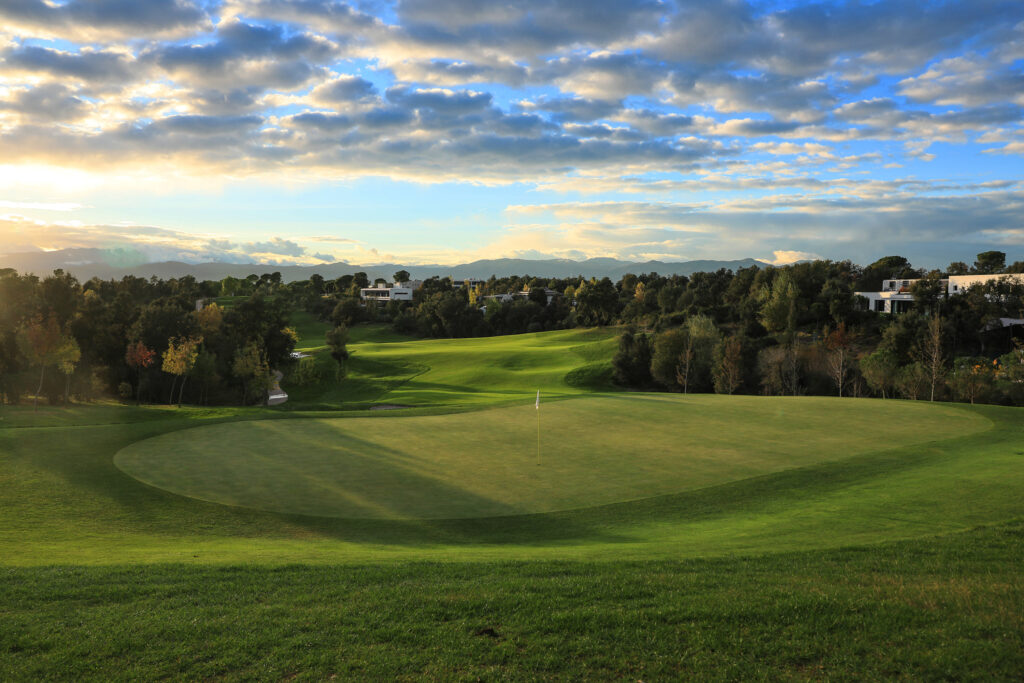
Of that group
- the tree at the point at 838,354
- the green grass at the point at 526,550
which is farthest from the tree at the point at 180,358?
the tree at the point at 838,354

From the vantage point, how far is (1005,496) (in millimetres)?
14789

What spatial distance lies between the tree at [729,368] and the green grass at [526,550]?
102 feet

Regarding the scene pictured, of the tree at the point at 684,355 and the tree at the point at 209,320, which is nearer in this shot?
the tree at the point at 209,320

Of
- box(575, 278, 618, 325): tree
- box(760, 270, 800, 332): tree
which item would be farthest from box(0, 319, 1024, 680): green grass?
box(575, 278, 618, 325): tree

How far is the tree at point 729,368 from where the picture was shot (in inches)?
2359

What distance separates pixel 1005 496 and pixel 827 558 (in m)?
7.46

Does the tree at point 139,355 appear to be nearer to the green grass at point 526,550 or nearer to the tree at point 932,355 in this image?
the green grass at point 526,550

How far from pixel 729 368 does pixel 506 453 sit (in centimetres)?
4404

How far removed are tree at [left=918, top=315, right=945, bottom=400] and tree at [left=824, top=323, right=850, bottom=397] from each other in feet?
19.6

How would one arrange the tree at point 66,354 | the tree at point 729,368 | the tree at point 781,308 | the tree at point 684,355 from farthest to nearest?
the tree at point 781,308 < the tree at point 684,355 < the tree at point 729,368 < the tree at point 66,354

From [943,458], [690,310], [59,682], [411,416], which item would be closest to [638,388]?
[690,310]

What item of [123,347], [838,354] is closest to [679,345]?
[838,354]

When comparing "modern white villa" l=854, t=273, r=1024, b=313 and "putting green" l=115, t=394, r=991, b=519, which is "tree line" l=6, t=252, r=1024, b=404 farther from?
"putting green" l=115, t=394, r=991, b=519

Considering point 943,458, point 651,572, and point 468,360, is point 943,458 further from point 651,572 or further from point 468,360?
point 468,360
